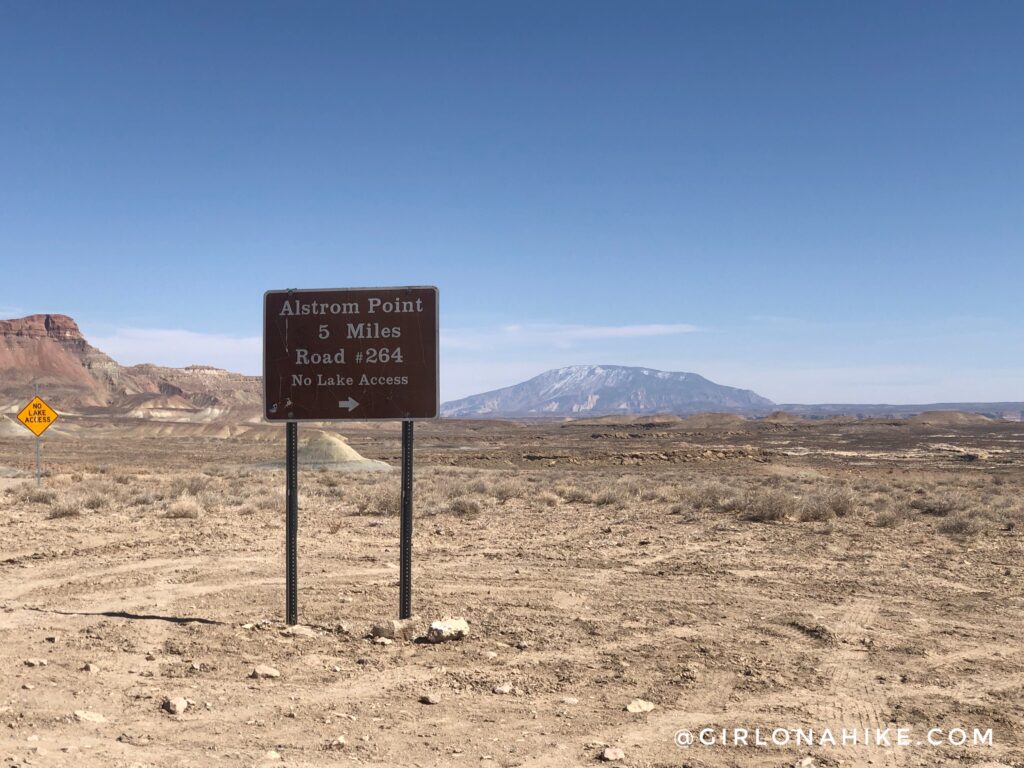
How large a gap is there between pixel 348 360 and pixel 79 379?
183 m

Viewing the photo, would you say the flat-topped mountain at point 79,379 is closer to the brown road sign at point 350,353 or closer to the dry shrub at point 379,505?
the dry shrub at point 379,505

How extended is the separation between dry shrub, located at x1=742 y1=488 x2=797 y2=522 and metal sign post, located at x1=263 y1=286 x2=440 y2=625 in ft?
33.1

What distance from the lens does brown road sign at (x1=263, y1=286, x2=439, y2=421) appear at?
729cm

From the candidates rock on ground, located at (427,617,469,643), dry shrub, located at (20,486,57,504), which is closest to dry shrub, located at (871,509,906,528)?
rock on ground, located at (427,617,469,643)

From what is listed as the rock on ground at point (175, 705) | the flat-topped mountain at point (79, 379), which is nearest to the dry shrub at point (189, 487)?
the rock on ground at point (175, 705)

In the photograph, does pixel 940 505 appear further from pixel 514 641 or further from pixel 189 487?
pixel 189 487

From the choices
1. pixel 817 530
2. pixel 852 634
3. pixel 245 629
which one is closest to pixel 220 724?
pixel 245 629

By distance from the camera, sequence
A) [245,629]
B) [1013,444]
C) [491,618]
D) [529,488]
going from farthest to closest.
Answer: [1013,444], [529,488], [491,618], [245,629]

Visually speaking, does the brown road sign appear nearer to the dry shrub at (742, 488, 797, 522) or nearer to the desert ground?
the desert ground

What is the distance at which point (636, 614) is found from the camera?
8141mm

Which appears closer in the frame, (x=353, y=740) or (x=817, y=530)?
(x=353, y=740)

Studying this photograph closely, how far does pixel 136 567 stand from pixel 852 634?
8.57 m

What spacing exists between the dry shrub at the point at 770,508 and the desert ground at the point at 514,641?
6 centimetres

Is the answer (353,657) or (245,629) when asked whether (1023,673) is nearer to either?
(353,657)
